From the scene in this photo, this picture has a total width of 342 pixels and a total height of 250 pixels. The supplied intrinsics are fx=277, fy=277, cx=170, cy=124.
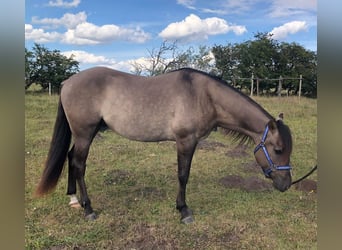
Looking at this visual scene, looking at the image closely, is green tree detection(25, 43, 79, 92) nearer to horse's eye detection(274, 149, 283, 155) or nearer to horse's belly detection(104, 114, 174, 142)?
horse's belly detection(104, 114, 174, 142)

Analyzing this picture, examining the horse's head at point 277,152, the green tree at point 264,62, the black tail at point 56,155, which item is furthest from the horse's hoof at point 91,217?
the green tree at point 264,62

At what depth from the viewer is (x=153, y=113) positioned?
3.48m

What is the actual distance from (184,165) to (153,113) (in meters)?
0.78

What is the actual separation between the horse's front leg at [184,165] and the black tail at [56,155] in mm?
1481

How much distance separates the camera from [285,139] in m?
3.17

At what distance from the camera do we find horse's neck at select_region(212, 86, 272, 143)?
341 centimetres

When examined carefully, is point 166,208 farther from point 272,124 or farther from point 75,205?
point 272,124

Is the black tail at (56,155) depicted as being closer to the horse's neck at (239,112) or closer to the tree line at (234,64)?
the tree line at (234,64)

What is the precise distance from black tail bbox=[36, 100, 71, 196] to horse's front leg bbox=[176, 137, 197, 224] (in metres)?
1.48

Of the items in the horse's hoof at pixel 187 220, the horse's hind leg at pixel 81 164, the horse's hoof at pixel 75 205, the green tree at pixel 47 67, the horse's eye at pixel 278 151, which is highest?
the green tree at pixel 47 67

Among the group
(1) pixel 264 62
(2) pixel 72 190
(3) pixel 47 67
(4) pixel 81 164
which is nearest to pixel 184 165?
(4) pixel 81 164

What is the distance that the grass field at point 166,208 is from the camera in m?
3.05

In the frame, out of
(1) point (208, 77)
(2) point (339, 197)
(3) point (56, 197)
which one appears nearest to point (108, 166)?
(3) point (56, 197)

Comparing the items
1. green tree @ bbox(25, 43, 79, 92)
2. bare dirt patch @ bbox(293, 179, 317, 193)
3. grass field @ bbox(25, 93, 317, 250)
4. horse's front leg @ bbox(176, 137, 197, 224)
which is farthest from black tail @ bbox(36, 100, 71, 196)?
bare dirt patch @ bbox(293, 179, 317, 193)
